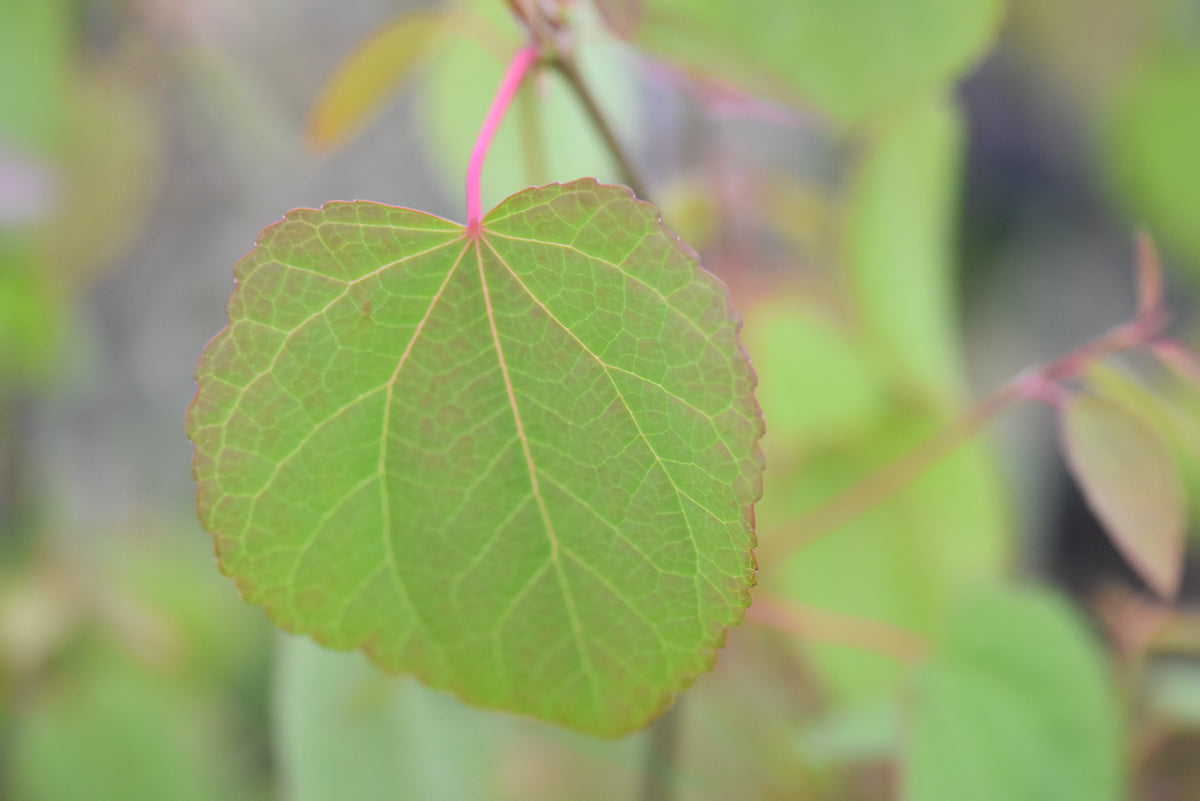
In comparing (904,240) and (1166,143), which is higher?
(904,240)

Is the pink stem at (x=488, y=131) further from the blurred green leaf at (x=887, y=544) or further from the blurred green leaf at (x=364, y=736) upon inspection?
the blurred green leaf at (x=887, y=544)

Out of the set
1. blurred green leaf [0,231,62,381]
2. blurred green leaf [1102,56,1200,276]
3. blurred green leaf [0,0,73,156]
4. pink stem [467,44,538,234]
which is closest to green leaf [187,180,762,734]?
pink stem [467,44,538,234]

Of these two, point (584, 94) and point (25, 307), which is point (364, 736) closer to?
point (584, 94)

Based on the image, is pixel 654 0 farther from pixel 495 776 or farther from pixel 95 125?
pixel 95 125

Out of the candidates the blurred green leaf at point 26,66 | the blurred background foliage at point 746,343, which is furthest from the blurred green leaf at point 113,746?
the blurred green leaf at point 26,66

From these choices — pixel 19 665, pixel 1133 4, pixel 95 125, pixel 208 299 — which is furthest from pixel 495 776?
pixel 1133 4

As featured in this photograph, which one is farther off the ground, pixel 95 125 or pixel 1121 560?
pixel 95 125

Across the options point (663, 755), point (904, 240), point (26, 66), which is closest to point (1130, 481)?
point (663, 755)
